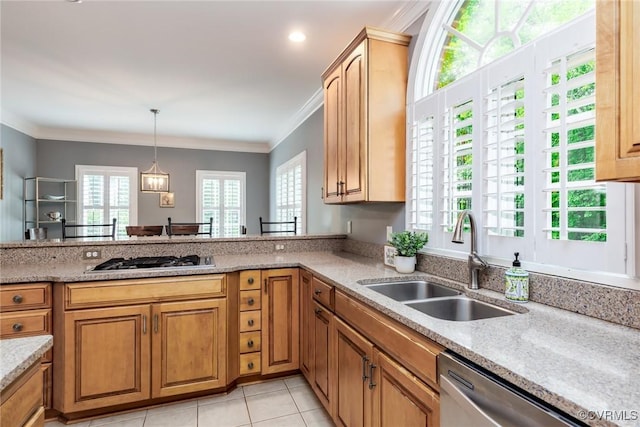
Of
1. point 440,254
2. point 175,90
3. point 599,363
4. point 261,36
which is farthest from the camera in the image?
point 175,90

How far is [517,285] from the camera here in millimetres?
1382

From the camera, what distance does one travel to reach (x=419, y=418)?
1.13 m

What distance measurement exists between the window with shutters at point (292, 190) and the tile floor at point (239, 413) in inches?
101

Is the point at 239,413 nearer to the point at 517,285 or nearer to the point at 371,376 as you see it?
the point at 371,376

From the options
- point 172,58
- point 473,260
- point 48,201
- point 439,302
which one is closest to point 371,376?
point 439,302

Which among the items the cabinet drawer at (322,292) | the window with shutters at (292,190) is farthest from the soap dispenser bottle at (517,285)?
the window with shutters at (292,190)

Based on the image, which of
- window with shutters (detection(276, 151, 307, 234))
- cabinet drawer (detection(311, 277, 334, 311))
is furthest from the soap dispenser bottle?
window with shutters (detection(276, 151, 307, 234))

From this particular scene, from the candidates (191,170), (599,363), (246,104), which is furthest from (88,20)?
(191,170)

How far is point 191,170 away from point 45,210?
235cm

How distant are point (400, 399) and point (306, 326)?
1.16m

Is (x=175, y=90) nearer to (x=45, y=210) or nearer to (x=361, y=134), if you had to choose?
(x=361, y=134)

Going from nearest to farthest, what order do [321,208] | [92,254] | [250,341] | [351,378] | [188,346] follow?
[351,378] → [188,346] → [250,341] → [92,254] → [321,208]

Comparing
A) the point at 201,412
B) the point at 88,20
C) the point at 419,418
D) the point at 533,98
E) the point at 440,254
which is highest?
the point at 88,20

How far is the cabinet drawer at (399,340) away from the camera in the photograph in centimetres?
109
